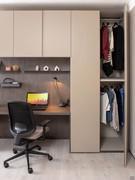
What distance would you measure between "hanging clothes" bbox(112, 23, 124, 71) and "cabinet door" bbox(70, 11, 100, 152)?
408 millimetres

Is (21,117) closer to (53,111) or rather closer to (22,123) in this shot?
(22,123)

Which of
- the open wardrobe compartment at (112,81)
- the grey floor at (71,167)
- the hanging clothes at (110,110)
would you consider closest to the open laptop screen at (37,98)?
the grey floor at (71,167)

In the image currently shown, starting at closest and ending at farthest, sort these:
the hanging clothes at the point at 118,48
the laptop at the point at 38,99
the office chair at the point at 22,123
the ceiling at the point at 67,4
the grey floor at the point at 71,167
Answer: the grey floor at the point at 71,167
the office chair at the point at 22,123
the ceiling at the point at 67,4
the hanging clothes at the point at 118,48
the laptop at the point at 38,99

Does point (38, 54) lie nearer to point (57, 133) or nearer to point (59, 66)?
point (59, 66)

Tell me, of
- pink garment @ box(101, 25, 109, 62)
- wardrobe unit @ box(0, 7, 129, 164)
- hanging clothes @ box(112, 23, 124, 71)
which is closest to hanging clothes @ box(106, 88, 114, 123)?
wardrobe unit @ box(0, 7, 129, 164)

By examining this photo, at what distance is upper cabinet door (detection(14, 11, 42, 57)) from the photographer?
4.25 metres

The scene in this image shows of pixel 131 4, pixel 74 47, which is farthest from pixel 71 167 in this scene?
pixel 131 4

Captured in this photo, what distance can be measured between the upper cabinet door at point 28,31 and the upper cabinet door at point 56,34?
0.10m

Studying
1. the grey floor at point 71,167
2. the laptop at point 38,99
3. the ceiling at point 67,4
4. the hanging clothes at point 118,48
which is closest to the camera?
the grey floor at point 71,167

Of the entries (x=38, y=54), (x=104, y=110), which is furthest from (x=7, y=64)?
(x=104, y=110)

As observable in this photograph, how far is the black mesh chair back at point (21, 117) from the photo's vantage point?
363 centimetres

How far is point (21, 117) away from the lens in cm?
368

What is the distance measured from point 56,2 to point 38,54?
0.90 m

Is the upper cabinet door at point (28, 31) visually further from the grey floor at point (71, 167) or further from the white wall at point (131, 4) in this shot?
the grey floor at point (71, 167)
